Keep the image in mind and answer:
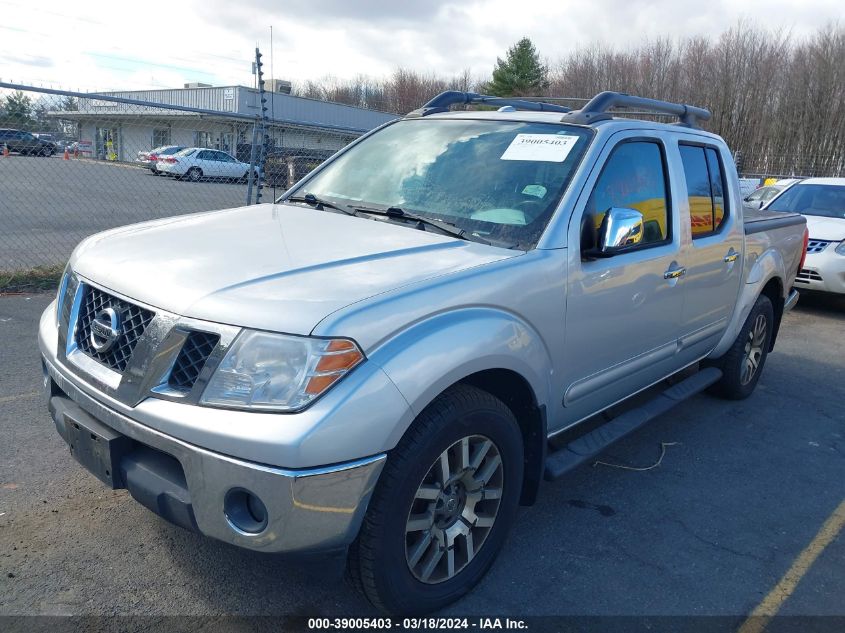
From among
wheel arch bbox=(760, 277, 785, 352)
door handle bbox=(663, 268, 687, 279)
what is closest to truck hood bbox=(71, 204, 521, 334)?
door handle bbox=(663, 268, 687, 279)

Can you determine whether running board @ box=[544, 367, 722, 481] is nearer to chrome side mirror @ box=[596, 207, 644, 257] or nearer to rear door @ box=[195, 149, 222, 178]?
chrome side mirror @ box=[596, 207, 644, 257]

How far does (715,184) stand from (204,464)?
372 cm

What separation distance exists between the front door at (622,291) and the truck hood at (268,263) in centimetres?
51

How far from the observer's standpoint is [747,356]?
5.27 metres

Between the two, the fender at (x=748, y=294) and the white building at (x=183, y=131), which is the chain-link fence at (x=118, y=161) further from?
the fender at (x=748, y=294)

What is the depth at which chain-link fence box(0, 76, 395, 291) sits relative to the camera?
7.59 metres

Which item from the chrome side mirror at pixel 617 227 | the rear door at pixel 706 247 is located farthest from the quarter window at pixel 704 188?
the chrome side mirror at pixel 617 227

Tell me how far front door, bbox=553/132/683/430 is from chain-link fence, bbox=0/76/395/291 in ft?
17.6

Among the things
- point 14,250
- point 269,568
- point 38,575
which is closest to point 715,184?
point 269,568

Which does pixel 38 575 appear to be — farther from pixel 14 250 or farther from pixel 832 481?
pixel 14 250

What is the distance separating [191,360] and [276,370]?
0.31 meters

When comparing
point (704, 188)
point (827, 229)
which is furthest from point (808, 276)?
point (704, 188)

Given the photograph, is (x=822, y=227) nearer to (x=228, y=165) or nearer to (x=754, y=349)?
(x=754, y=349)

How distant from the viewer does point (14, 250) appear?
9328 mm
